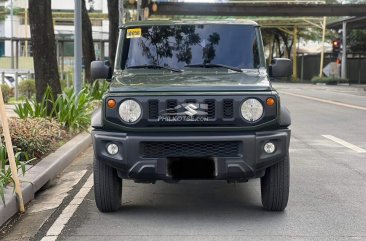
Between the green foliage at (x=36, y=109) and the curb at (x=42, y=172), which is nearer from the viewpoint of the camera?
the curb at (x=42, y=172)

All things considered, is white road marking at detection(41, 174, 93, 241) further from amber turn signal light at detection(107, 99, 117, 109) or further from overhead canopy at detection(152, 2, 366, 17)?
overhead canopy at detection(152, 2, 366, 17)

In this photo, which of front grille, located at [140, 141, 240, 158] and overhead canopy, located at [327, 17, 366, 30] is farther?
overhead canopy, located at [327, 17, 366, 30]

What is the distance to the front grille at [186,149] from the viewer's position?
554 cm

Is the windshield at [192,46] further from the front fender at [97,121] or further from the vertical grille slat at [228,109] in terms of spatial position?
the vertical grille slat at [228,109]

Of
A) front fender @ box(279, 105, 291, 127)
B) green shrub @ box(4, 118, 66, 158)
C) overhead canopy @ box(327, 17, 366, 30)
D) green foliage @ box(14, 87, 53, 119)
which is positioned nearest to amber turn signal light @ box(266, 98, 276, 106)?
front fender @ box(279, 105, 291, 127)

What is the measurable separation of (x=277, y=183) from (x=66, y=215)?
221 centimetres

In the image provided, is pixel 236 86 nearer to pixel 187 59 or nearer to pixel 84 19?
pixel 187 59

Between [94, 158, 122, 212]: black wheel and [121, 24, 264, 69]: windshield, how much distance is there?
1.53m

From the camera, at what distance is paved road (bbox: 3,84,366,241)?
17.9ft

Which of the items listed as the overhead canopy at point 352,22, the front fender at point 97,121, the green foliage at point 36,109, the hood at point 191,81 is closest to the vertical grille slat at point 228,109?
the hood at point 191,81

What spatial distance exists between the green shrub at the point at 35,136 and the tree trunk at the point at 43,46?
1.77m

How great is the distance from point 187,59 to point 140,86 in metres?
1.24

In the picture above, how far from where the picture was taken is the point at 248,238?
530cm

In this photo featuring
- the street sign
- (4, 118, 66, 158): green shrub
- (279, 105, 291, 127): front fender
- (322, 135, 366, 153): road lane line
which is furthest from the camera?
the street sign
